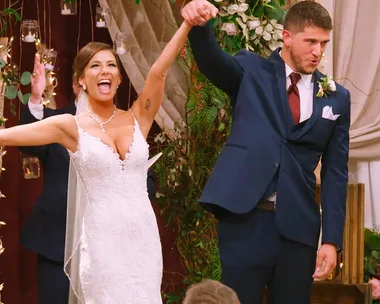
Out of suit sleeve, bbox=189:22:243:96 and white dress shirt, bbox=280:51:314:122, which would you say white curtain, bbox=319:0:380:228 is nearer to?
white dress shirt, bbox=280:51:314:122

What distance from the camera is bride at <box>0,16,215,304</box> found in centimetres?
352

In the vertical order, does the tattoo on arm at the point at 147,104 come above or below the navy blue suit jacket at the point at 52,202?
above

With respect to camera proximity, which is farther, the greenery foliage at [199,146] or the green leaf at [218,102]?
the green leaf at [218,102]

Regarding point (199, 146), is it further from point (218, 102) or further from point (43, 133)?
point (43, 133)

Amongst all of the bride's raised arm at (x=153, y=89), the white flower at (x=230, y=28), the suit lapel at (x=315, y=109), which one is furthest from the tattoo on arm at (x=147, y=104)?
the white flower at (x=230, y=28)

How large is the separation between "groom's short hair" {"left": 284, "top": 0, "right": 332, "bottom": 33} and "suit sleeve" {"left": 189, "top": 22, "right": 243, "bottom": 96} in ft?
0.88

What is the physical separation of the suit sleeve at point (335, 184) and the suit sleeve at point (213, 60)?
0.45 m

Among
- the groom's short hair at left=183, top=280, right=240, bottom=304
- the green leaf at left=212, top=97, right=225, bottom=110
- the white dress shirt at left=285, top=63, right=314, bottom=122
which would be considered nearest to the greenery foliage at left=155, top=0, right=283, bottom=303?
the green leaf at left=212, top=97, right=225, bottom=110

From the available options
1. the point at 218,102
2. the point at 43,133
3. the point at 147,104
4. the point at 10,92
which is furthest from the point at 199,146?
the point at 43,133

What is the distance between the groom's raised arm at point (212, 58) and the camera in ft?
11.5

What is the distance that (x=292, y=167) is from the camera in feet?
12.1

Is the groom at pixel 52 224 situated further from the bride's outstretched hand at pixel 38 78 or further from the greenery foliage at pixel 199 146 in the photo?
the greenery foliage at pixel 199 146

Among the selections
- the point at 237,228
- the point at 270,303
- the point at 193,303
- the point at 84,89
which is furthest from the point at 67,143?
the point at 193,303

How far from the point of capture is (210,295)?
248cm
